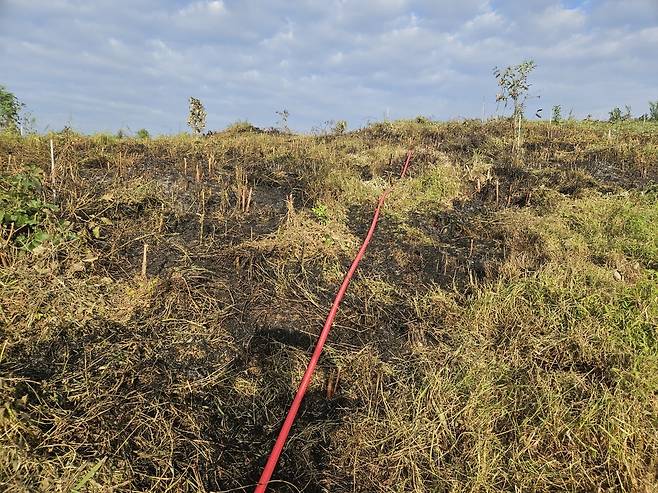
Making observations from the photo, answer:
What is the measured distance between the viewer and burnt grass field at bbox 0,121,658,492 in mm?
1922

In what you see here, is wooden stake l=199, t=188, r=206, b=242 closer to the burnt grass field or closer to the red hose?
the burnt grass field

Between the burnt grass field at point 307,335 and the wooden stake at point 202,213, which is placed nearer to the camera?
the burnt grass field at point 307,335

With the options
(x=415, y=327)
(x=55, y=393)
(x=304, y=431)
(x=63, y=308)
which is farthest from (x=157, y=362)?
(x=415, y=327)

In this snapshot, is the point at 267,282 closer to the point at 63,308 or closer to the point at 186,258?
the point at 186,258

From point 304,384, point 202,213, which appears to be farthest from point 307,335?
point 202,213

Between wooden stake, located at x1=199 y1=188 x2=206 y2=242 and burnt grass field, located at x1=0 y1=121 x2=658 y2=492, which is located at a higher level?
wooden stake, located at x1=199 y1=188 x2=206 y2=242

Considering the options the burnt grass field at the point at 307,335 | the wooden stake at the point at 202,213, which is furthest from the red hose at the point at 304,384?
the wooden stake at the point at 202,213

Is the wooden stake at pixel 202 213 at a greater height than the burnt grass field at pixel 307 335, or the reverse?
the wooden stake at pixel 202 213

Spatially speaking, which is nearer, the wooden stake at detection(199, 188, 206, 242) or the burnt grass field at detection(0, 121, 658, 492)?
the burnt grass field at detection(0, 121, 658, 492)

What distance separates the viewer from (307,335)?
2779 millimetres

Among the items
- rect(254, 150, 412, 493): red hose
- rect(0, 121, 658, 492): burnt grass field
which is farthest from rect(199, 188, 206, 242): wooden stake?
rect(254, 150, 412, 493): red hose

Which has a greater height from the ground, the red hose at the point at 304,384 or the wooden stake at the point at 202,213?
the wooden stake at the point at 202,213

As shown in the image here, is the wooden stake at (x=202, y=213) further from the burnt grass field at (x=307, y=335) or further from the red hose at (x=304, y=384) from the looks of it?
the red hose at (x=304, y=384)

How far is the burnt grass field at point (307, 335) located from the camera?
1.92 metres
